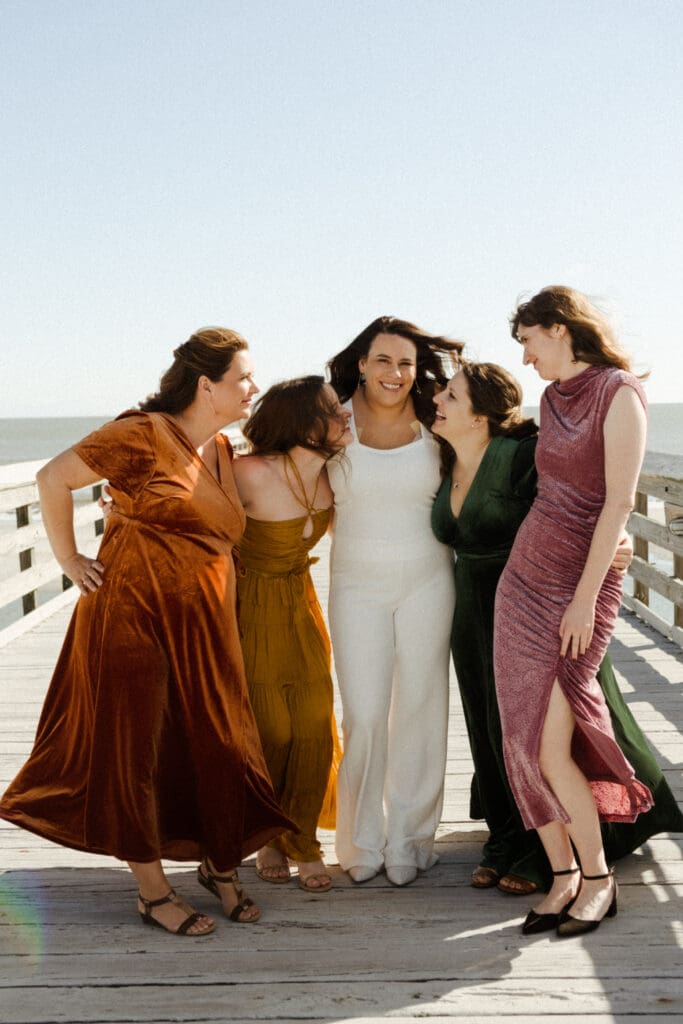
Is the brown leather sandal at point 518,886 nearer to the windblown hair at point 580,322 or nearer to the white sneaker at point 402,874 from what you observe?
the white sneaker at point 402,874

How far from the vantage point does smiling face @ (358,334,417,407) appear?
3.31m

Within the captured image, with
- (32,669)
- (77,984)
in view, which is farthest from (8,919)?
(32,669)

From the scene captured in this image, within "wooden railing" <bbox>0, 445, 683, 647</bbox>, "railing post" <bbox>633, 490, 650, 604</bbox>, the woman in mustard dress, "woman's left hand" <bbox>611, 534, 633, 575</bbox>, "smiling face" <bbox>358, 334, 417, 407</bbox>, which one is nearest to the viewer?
"woman's left hand" <bbox>611, 534, 633, 575</bbox>

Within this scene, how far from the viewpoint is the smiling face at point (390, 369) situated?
10.8 ft

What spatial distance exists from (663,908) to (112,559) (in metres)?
1.69

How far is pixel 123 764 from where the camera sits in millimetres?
2822

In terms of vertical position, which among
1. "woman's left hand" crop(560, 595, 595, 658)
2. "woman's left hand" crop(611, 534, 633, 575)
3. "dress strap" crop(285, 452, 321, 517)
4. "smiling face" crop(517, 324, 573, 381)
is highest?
"smiling face" crop(517, 324, 573, 381)

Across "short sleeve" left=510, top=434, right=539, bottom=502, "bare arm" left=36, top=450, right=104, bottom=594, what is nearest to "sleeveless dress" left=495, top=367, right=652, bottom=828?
"short sleeve" left=510, top=434, right=539, bottom=502

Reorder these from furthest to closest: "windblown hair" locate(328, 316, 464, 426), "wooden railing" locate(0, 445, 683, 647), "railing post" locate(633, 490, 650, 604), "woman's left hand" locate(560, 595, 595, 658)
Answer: "railing post" locate(633, 490, 650, 604) < "wooden railing" locate(0, 445, 683, 647) < "windblown hair" locate(328, 316, 464, 426) < "woman's left hand" locate(560, 595, 595, 658)

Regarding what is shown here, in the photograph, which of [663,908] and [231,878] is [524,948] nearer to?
[663,908]

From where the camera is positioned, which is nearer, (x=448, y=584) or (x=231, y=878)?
(x=231, y=878)

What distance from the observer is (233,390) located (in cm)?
294

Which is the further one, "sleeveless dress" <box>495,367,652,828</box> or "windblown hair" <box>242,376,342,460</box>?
"windblown hair" <box>242,376,342,460</box>

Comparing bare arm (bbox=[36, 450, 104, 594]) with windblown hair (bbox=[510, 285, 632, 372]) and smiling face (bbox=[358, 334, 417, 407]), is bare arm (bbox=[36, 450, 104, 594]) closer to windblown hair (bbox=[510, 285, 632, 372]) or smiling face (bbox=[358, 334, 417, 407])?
smiling face (bbox=[358, 334, 417, 407])
